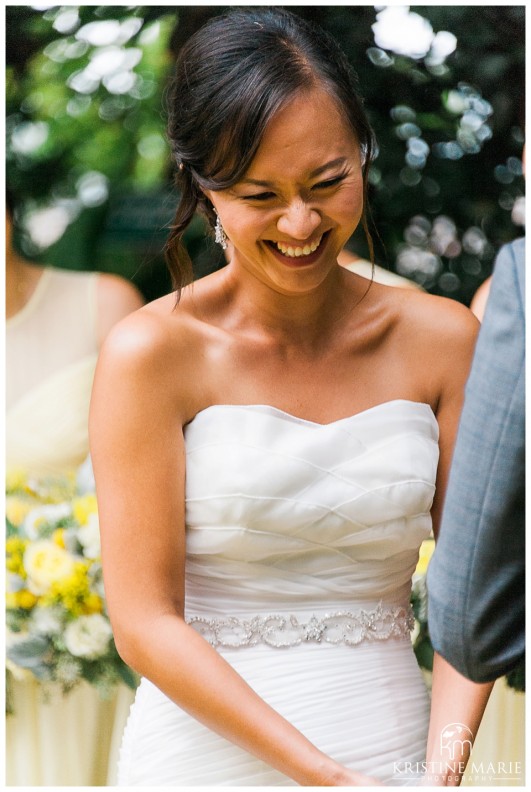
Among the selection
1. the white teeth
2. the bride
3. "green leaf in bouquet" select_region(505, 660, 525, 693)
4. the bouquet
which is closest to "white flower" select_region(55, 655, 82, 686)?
the bouquet

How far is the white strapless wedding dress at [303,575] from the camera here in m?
1.57

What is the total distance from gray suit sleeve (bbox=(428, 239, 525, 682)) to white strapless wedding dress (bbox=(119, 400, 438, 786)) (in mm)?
600

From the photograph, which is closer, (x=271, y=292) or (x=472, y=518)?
(x=472, y=518)

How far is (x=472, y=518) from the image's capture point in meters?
0.92

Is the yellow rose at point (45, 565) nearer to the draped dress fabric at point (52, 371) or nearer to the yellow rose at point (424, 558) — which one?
the draped dress fabric at point (52, 371)

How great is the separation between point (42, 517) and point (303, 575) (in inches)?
27.0

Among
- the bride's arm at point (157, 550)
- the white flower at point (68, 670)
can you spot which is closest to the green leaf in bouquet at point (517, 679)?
the bride's arm at point (157, 550)

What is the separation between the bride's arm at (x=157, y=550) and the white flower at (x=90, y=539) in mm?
503

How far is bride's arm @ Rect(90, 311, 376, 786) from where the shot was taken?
4.67 ft

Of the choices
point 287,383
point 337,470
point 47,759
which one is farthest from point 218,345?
point 47,759

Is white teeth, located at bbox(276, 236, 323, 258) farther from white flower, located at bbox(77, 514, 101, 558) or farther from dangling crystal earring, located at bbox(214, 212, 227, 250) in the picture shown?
white flower, located at bbox(77, 514, 101, 558)

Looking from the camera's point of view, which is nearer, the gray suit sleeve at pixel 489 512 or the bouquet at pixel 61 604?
the gray suit sleeve at pixel 489 512

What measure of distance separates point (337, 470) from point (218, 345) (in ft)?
0.91

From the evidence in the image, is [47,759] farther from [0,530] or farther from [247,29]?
[247,29]
